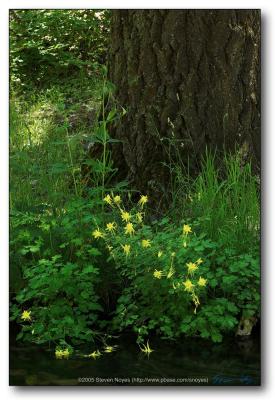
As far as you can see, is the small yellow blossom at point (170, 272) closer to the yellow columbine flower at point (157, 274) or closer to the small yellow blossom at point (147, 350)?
the yellow columbine flower at point (157, 274)

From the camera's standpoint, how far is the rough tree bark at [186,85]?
203 inches

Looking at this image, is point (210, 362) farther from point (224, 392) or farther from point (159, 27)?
point (159, 27)

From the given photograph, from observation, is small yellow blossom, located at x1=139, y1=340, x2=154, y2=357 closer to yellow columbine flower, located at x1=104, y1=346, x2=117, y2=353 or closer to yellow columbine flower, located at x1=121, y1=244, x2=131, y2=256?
yellow columbine flower, located at x1=104, y1=346, x2=117, y2=353

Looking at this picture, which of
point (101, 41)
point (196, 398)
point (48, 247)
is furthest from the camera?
point (101, 41)

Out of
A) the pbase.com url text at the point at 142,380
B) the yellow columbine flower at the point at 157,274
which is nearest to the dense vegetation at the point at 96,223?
the yellow columbine flower at the point at 157,274

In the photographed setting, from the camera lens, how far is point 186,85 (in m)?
5.21

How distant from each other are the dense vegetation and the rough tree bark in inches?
3.5

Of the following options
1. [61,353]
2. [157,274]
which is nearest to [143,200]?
[157,274]

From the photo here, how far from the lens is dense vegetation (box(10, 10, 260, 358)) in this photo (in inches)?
191

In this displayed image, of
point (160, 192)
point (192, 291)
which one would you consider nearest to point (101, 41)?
point (160, 192)

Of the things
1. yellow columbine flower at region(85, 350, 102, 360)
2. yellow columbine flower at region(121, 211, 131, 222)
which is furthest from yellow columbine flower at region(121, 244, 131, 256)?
yellow columbine flower at region(85, 350, 102, 360)

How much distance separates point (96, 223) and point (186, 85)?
94cm
